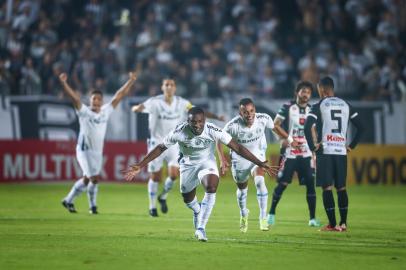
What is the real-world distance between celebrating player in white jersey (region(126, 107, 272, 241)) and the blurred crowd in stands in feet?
47.5

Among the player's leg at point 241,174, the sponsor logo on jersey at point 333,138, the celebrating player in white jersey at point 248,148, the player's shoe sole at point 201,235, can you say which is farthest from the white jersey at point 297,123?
the player's shoe sole at point 201,235

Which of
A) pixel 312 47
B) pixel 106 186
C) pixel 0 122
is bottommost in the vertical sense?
pixel 106 186

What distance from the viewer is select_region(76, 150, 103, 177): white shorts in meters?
19.7

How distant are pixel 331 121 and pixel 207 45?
52.2ft

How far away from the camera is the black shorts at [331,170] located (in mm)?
15602

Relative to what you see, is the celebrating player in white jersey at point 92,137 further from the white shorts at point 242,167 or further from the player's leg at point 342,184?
the player's leg at point 342,184

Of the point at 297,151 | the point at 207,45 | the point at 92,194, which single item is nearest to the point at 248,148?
the point at 297,151

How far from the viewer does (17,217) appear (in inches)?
712

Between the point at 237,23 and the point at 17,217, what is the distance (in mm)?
16532

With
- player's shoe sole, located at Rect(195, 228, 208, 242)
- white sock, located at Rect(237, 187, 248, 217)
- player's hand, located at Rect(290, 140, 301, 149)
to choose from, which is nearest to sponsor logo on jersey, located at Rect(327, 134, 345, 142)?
player's hand, located at Rect(290, 140, 301, 149)

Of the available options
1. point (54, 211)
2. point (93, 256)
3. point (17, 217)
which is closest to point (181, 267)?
point (93, 256)

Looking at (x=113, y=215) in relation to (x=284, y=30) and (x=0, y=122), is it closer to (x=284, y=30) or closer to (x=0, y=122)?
(x=0, y=122)

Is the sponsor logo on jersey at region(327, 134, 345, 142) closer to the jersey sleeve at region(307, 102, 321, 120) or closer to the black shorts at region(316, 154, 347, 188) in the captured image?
the black shorts at region(316, 154, 347, 188)

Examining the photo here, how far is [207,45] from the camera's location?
102 ft
